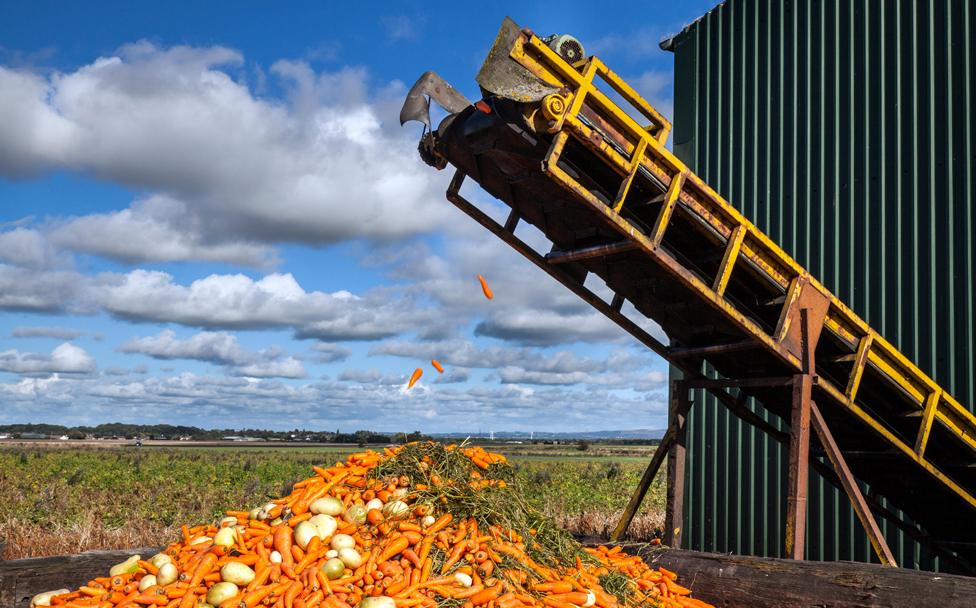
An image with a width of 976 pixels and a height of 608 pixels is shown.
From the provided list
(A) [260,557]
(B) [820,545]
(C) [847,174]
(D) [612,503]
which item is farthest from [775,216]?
(D) [612,503]

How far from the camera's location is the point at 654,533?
12.0 m

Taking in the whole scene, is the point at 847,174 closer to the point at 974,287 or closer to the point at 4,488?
the point at 974,287

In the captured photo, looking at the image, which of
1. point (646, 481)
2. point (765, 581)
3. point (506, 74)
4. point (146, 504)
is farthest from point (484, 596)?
point (146, 504)

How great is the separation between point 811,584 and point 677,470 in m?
2.37

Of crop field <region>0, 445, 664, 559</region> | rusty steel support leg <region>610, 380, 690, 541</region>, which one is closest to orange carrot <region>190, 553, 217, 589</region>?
crop field <region>0, 445, 664, 559</region>

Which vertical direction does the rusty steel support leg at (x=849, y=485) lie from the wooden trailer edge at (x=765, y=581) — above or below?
above

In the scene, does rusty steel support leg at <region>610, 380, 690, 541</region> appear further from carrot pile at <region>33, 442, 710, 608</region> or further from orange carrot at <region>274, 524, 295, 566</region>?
orange carrot at <region>274, 524, 295, 566</region>

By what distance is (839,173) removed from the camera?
10266 millimetres

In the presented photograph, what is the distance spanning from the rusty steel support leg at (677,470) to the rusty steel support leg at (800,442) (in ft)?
4.13

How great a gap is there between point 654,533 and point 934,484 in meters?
4.62

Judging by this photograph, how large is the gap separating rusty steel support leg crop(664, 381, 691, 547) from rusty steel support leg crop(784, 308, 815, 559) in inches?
49.6

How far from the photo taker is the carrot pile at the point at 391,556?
4.77 meters

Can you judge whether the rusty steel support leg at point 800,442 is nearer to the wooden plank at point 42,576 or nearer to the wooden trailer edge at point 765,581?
the wooden trailer edge at point 765,581

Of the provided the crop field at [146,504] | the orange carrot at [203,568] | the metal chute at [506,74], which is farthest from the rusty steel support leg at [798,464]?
the orange carrot at [203,568]
